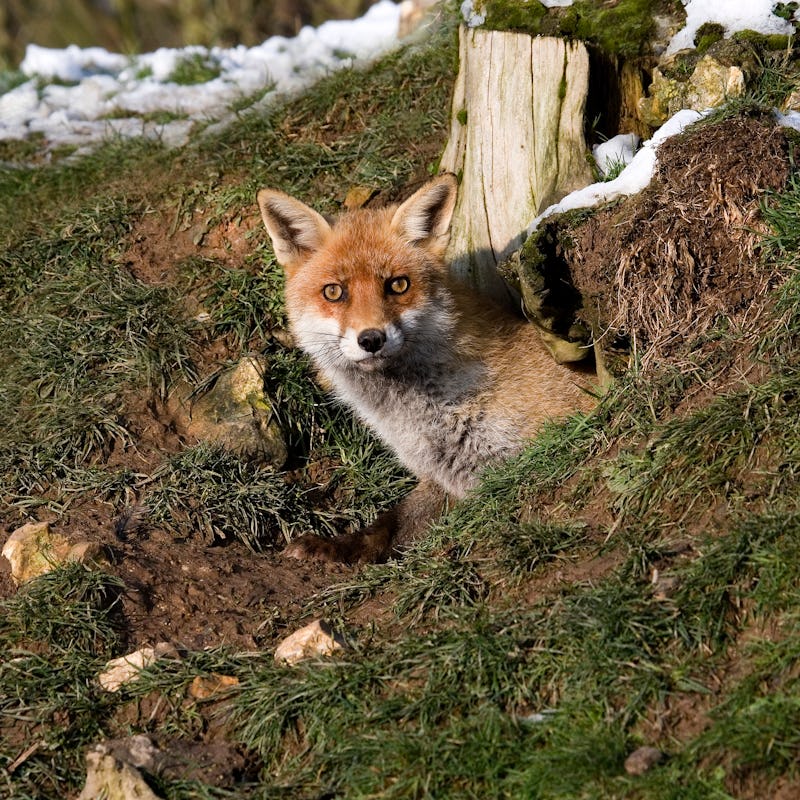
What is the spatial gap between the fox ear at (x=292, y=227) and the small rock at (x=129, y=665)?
223cm

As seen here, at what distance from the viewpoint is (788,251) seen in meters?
4.03

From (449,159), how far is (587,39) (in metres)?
1.12

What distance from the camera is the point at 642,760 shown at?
2.78 meters

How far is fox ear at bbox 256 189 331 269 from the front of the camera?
4996 millimetres

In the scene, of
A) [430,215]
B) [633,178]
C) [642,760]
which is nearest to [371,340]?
[430,215]

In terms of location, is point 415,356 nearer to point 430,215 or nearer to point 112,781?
point 430,215

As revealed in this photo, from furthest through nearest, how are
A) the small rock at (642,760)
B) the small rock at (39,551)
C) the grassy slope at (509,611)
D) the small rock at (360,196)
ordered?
the small rock at (360,196) → the small rock at (39,551) → the grassy slope at (509,611) → the small rock at (642,760)

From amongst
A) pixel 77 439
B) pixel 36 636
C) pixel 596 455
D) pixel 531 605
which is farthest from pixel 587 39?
pixel 36 636

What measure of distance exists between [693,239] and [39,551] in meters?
3.22

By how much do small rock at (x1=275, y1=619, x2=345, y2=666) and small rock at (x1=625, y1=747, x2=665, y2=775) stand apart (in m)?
1.17

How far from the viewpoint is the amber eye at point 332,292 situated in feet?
15.8

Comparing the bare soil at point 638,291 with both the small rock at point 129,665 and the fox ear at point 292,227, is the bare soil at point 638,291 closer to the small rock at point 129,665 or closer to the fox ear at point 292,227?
the small rock at point 129,665

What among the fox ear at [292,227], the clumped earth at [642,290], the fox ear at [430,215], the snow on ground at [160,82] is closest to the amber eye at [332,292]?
the fox ear at [292,227]

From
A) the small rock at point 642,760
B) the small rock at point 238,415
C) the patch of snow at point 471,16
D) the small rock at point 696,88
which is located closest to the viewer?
the small rock at point 642,760
